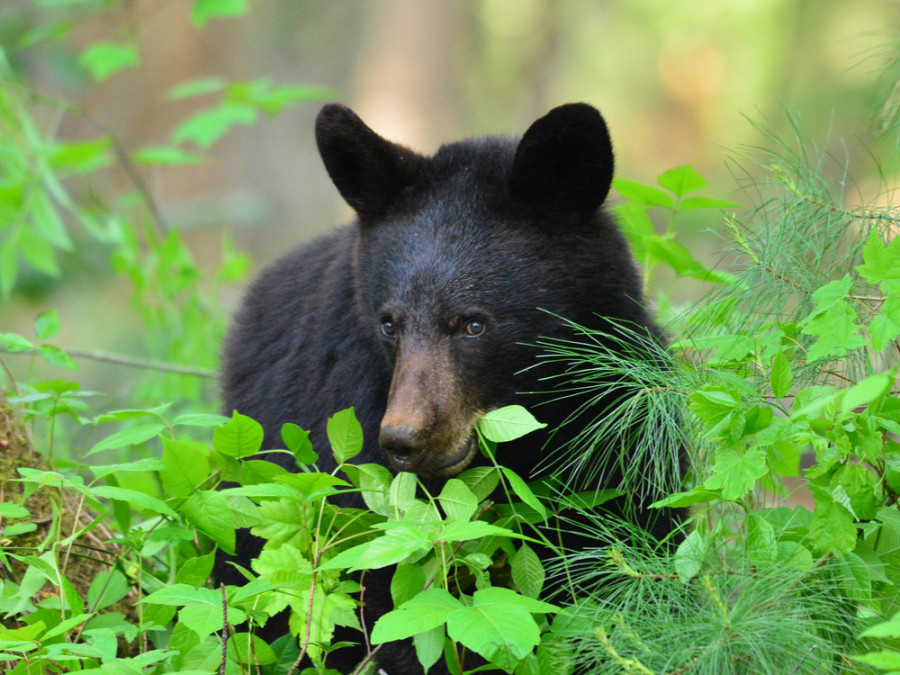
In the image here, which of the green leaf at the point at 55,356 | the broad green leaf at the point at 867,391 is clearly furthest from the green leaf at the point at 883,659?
the green leaf at the point at 55,356

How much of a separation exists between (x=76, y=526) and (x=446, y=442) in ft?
3.29

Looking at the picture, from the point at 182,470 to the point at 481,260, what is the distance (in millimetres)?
956

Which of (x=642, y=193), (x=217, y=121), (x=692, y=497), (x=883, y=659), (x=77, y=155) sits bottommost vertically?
(x=883, y=659)

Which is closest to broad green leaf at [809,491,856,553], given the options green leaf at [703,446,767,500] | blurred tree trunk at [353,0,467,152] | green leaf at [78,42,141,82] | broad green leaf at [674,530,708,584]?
green leaf at [703,446,767,500]

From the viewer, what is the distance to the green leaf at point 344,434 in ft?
7.36

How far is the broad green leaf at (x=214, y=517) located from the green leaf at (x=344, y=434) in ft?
0.96

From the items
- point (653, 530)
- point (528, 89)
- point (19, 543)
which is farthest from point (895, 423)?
point (528, 89)

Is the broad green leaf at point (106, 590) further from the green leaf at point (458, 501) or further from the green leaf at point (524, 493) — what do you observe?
the green leaf at point (524, 493)

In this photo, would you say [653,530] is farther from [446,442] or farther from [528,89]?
[528,89]

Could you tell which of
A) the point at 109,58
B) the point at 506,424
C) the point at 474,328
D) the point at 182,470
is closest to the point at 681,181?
the point at 474,328

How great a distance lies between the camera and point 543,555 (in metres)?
2.62

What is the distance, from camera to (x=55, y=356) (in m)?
2.94

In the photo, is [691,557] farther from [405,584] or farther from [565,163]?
[565,163]

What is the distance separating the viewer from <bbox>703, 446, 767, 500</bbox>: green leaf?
5.76 ft
